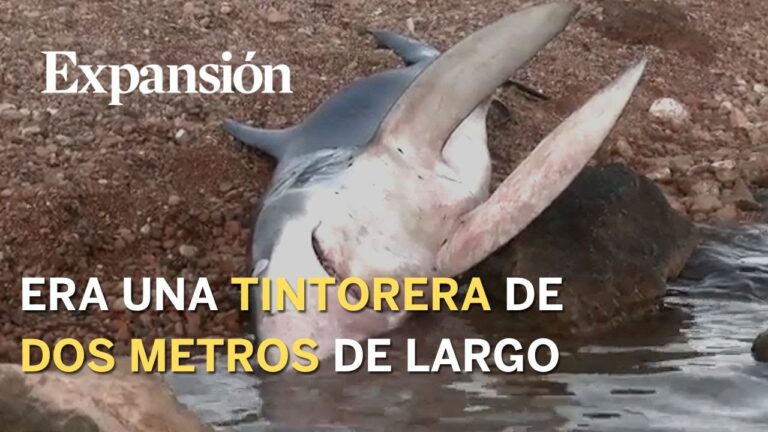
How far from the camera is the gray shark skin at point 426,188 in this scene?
4.89 metres

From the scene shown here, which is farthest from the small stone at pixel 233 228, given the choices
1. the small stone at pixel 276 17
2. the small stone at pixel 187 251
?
the small stone at pixel 276 17

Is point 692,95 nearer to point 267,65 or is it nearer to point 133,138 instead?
point 267,65

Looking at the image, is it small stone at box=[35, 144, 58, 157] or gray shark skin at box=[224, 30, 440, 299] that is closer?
gray shark skin at box=[224, 30, 440, 299]

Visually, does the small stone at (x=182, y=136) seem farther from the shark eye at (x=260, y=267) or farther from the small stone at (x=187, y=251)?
the shark eye at (x=260, y=267)

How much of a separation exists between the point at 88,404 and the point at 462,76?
7.49 feet

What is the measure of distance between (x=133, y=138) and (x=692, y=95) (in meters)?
3.44

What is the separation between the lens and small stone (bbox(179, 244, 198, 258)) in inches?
232

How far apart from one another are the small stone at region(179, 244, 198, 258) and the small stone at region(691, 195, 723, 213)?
2.40 meters

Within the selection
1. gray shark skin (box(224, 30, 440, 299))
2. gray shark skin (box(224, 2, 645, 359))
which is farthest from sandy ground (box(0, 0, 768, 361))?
gray shark skin (box(224, 2, 645, 359))

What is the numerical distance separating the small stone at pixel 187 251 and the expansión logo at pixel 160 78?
1.57 metres

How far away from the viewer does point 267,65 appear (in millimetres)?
7895

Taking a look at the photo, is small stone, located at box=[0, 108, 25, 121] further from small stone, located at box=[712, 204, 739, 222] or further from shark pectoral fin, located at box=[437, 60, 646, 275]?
small stone, located at box=[712, 204, 739, 222]

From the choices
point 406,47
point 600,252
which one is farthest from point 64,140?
point 600,252

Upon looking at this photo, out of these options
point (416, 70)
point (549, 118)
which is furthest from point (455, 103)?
point (549, 118)
